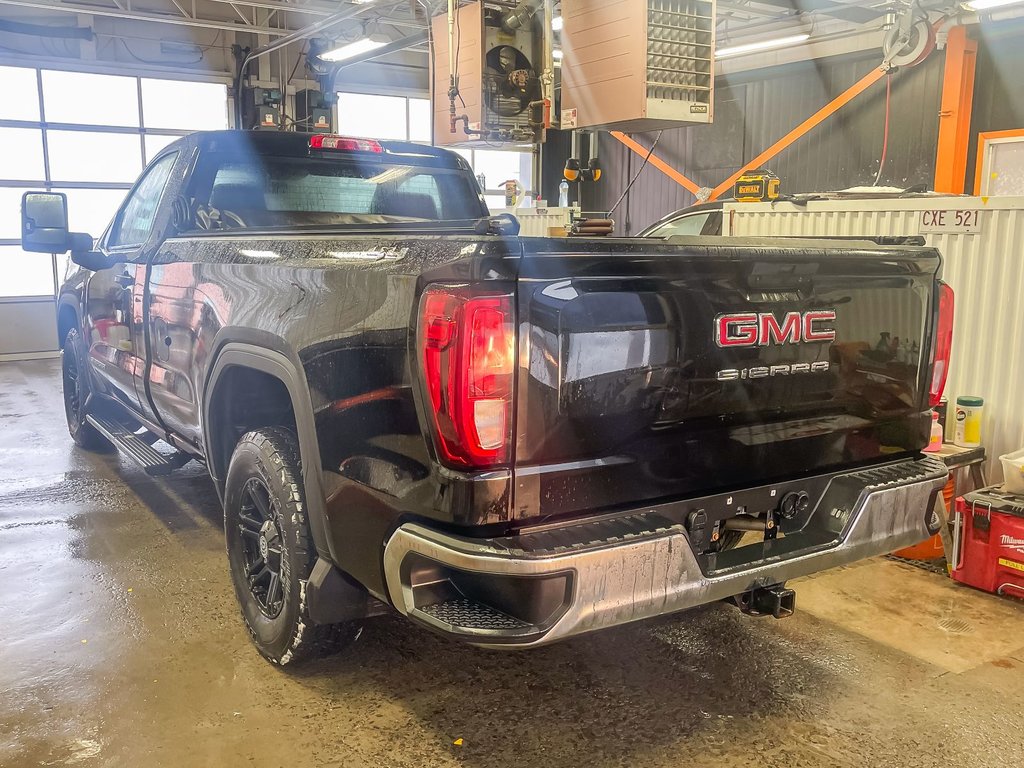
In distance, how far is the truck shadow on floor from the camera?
2361 millimetres

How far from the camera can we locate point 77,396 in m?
5.54

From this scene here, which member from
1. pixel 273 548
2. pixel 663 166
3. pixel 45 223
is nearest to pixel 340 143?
pixel 45 223

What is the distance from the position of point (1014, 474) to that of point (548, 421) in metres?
2.66

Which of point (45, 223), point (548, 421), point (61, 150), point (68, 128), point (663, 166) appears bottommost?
point (548, 421)

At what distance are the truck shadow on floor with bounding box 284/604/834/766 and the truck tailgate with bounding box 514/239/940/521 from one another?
78 cm

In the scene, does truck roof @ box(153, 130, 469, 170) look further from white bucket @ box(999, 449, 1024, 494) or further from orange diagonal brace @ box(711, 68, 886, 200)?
orange diagonal brace @ box(711, 68, 886, 200)

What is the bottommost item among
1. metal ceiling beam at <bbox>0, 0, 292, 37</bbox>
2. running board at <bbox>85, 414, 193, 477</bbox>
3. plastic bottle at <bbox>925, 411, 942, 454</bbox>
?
running board at <bbox>85, 414, 193, 477</bbox>

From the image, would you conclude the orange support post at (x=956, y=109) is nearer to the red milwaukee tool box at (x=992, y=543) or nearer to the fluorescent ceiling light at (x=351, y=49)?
the fluorescent ceiling light at (x=351, y=49)

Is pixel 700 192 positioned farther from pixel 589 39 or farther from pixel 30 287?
pixel 30 287

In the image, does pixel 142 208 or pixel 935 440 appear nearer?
pixel 935 440

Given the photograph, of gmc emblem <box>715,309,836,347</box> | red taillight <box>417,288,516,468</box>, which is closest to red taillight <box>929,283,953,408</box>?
gmc emblem <box>715,309,836,347</box>

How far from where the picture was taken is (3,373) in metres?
9.69

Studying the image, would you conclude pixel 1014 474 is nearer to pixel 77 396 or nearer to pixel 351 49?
pixel 77 396

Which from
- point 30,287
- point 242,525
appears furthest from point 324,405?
point 30,287
